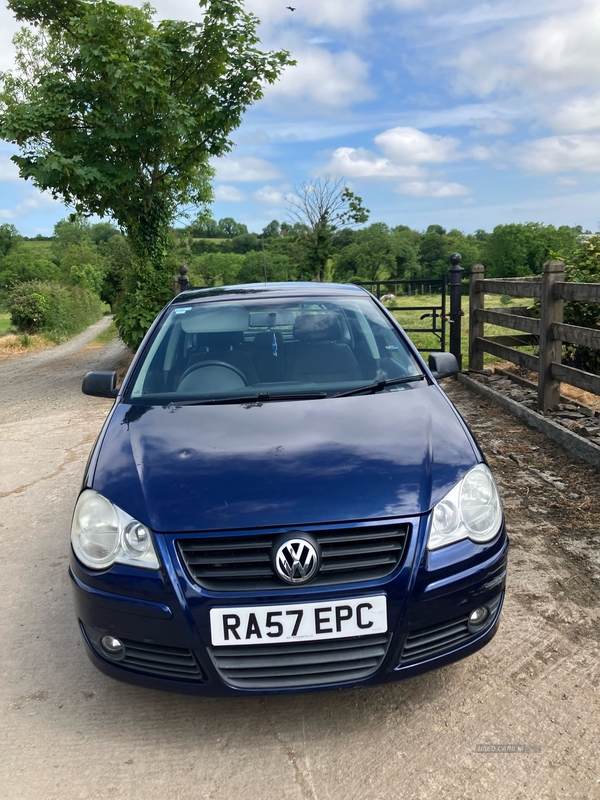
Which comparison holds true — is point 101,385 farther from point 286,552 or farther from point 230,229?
point 230,229

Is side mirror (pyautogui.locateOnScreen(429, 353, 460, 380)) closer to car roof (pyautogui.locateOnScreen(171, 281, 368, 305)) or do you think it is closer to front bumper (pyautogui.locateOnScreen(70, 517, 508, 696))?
car roof (pyautogui.locateOnScreen(171, 281, 368, 305))

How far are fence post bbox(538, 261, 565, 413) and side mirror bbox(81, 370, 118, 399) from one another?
174 inches

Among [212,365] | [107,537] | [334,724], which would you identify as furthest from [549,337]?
[107,537]

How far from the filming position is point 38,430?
8.32 m

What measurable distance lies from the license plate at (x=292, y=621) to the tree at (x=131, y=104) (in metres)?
9.58

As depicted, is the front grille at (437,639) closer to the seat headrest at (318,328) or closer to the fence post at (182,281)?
the seat headrest at (318,328)

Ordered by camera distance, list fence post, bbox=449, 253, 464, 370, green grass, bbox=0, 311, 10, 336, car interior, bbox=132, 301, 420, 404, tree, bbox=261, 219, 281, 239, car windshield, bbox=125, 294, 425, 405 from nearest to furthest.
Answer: car windshield, bbox=125, 294, 425, 405
car interior, bbox=132, 301, 420, 404
fence post, bbox=449, 253, 464, 370
tree, bbox=261, 219, 281, 239
green grass, bbox=0, 311, 10, 336

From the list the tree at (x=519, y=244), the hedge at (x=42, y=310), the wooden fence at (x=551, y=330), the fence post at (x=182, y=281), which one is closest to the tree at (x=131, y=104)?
the fence post at (x=182, y=281)

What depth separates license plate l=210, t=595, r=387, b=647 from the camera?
217 centimetres

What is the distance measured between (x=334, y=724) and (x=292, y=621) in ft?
1.75

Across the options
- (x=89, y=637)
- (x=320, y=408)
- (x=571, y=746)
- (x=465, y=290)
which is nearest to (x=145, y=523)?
(x=89, y=637)

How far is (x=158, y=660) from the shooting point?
2.31m

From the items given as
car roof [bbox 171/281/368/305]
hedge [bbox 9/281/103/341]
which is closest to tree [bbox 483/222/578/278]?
hedge [bbox 9/281/103/341]

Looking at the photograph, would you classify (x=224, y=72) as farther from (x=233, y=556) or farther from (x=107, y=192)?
(x=233, y=556)
